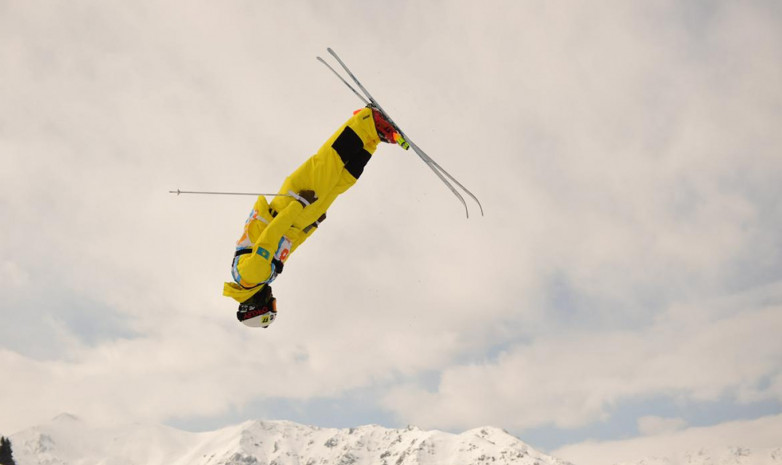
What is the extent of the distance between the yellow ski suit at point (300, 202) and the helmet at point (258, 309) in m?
0.22

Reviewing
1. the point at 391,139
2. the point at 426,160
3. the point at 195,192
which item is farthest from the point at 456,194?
the point at 195,192

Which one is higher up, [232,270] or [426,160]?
[426,160]

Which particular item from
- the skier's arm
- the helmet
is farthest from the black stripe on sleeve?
the helmet

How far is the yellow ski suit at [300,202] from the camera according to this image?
1146 cm

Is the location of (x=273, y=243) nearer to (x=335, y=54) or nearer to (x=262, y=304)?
(x=262, y=304)

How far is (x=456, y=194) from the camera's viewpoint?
12227mm

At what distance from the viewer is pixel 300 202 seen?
11656 millimetres

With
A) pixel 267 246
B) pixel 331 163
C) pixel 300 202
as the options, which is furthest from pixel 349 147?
pixel 267 246

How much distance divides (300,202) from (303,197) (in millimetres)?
146

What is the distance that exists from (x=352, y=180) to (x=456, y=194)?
227cm

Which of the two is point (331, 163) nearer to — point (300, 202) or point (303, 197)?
point (303, 197)

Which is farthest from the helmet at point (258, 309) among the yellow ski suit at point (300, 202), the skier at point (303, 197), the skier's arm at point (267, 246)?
the skier's arm at point (267, 246)

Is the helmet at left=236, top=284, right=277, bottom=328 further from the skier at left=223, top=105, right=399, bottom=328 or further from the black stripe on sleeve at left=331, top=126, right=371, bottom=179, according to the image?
the black stripe on sleeve at left=331, top=126, right=371, bottom=179

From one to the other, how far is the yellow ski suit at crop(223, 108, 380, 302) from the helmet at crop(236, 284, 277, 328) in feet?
0.73
